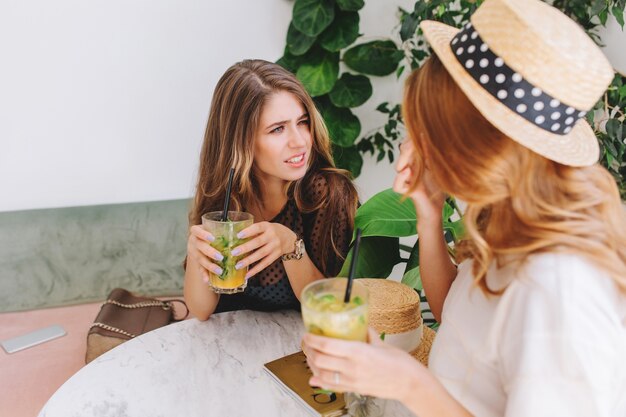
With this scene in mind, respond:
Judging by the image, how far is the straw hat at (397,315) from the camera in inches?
53.1

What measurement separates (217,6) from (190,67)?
32 centimetres

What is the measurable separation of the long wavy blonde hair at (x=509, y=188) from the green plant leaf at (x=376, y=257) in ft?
2.71

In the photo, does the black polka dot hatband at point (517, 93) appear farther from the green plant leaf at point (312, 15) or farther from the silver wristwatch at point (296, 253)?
the green plant leaf at point (312, 15)

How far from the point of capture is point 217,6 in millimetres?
2678

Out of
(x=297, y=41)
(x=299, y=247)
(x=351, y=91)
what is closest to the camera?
(x=299, y=247)

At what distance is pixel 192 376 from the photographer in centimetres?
139

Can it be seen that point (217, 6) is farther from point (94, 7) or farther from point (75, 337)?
point (75, 337)

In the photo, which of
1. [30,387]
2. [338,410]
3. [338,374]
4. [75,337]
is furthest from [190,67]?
[338,374]

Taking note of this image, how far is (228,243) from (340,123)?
5.10 feet

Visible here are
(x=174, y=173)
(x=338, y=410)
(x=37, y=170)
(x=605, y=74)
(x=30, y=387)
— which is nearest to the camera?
(x=605, y=74)

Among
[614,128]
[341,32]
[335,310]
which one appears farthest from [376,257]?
[341,32]

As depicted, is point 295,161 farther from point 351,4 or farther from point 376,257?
point 351,4

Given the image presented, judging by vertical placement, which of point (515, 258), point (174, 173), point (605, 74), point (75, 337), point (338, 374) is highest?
point (605, 74)

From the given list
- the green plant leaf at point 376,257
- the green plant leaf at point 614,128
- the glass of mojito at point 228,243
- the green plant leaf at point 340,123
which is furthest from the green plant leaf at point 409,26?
the glass of mojito at point 228,243
